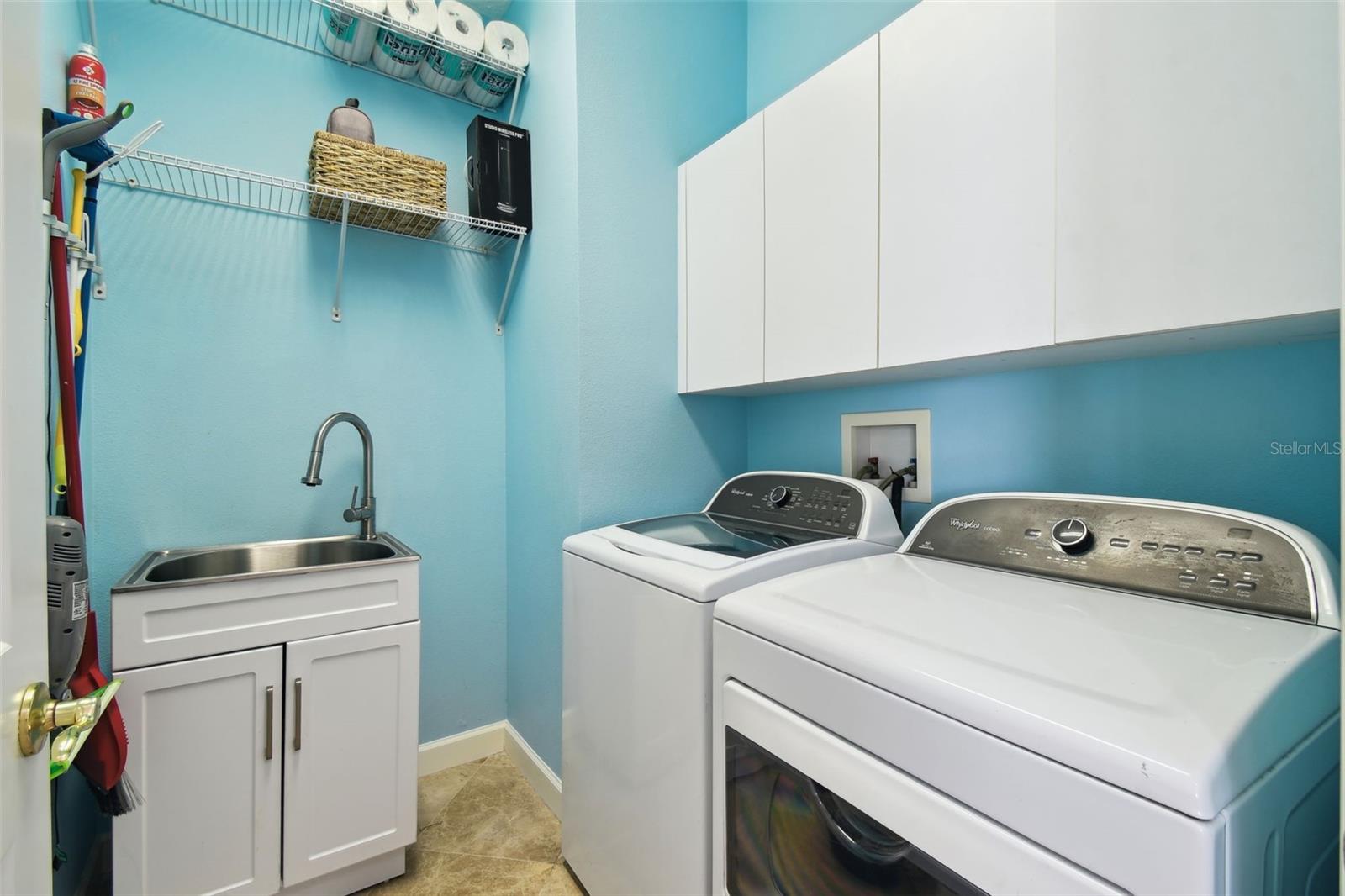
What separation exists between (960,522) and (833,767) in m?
0.66

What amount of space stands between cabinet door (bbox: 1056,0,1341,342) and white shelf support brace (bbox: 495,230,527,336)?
1610 millimetres

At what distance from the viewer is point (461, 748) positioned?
2.16 m

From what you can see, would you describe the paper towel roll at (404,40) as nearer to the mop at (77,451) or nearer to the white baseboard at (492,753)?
the mop at (77,451)

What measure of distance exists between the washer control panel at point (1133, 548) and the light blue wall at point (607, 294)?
2.98 feet

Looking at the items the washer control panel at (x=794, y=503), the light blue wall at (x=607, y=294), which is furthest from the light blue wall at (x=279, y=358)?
the washer control panel at (x=794, y=503)

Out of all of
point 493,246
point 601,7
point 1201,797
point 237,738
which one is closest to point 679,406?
point 493,246

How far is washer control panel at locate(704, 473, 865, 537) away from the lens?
1.44 metres

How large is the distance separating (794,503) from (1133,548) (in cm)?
76

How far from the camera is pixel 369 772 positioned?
1.53 meters

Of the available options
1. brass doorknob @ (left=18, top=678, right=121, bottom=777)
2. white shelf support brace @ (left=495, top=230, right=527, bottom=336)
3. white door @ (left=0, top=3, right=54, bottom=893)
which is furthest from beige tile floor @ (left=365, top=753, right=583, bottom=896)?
white shelf support brace @ (left=495, top=230, right=527, bottom=336)

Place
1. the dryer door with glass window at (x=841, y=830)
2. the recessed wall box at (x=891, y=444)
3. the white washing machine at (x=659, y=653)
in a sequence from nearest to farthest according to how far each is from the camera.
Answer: the dryer door with glass window at (x=841, y=830) → the white washing machine at (x=659, y=653) → the recessed wall box at (x=891, y=444)

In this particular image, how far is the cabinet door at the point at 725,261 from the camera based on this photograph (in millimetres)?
1625
